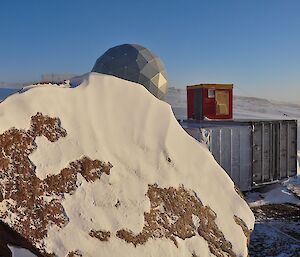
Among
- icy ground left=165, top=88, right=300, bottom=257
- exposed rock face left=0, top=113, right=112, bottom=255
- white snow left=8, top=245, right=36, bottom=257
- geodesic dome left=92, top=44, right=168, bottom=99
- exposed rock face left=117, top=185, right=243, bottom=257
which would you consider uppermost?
geodesic dome left=92, top=44, right=168, bottom=99

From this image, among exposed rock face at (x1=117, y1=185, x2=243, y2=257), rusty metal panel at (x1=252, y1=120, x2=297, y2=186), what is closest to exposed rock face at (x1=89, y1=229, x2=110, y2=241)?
exposed rock face at (x1=117, y1=185, x2=243, y2=257)

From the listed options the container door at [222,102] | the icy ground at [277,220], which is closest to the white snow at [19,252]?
the icy ground at [277,220]

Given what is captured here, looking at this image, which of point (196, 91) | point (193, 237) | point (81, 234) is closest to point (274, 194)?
point (196, 91)

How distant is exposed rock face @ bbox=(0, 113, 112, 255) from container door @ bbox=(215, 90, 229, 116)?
9856 millimetres

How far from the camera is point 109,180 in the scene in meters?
3.72

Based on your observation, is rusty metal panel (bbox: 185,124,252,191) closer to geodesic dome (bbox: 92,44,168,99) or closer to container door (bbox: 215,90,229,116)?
container door (bbox: 215,90,229,116)

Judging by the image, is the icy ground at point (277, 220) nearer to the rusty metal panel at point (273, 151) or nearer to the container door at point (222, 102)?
the rusty metal panel at point (273, 151)

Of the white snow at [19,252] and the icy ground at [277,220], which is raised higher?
the white snow at [19,252]

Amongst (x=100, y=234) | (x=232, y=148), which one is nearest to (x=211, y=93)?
(x=232, y=148)

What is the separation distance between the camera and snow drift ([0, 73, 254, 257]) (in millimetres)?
3191

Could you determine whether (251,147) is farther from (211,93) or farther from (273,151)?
(211,93)

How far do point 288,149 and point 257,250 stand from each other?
6.19 metres

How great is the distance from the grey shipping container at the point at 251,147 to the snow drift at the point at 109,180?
5.04m

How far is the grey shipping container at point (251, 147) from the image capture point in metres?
9.95
